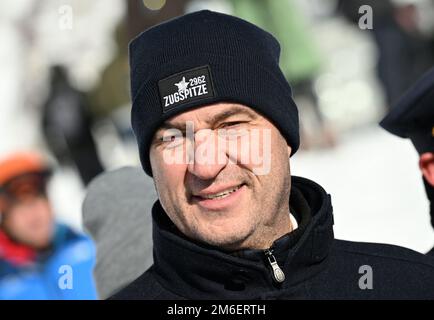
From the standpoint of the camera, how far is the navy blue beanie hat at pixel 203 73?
2359 millimetres

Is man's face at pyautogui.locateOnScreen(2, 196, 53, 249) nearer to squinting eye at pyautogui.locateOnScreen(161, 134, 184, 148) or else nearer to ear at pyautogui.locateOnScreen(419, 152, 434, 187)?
ear at pyautogui.locateOnScreen(419, 152, 434, 187)

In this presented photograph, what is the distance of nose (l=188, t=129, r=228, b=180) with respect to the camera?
88.2 inches

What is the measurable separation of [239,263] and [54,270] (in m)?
2.21

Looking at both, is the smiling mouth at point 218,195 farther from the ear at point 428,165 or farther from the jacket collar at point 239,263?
the ear at point 428,165

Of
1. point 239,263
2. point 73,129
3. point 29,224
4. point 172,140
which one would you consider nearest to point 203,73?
point 172,140

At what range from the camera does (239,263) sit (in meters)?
2.29

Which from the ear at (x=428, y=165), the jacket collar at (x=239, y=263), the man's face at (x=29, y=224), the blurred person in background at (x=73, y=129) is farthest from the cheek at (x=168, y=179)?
the blurred person in background at (x=73, y=129)

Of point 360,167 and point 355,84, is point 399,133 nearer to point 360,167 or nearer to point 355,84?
point 360,167

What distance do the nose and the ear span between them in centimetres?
95

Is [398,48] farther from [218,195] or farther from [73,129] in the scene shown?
[218,195]

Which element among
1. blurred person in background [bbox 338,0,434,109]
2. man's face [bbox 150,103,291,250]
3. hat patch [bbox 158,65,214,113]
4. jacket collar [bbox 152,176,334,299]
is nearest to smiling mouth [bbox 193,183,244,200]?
man's face [bbox 150,103,291,250]

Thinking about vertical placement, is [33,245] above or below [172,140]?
below

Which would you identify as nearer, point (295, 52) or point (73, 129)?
point (295, 52)
